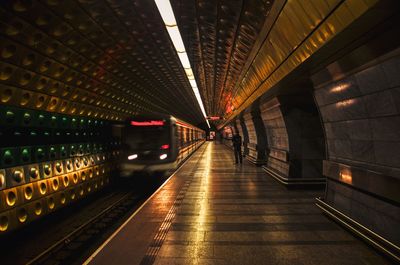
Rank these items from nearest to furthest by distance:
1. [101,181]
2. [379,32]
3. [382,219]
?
[379,32] → [382,219] → [101,181]

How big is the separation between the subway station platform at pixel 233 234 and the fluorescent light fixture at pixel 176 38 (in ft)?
15.9

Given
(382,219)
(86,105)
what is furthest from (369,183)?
(86,105)

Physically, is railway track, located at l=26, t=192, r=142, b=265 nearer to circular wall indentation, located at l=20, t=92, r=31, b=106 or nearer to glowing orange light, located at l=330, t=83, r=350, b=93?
circular wall indentation, located at l=20, t=92, r=31, b=106

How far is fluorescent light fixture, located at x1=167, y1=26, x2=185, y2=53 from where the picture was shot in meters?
7.75

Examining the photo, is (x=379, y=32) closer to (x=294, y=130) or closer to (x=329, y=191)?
(x=329, y=191)

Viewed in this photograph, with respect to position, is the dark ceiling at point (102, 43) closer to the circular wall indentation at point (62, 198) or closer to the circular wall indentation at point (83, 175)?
the circular wall indentation at point (83, 175)

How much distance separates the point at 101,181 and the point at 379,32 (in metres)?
11.3

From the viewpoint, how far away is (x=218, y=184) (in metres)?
10.3

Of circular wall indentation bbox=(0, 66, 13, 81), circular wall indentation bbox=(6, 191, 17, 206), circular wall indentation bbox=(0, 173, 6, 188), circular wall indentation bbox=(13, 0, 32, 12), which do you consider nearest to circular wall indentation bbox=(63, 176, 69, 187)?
circular wall indentation bbox=(6, 191, 17, 206)

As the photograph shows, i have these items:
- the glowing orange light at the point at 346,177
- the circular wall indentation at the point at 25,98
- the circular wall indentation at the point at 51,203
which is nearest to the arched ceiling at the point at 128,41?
the circular wall indentation at the point at 25,98

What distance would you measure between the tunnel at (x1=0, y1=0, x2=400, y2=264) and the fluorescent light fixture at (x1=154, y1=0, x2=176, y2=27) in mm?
46

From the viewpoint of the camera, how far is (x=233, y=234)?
17.0 feet

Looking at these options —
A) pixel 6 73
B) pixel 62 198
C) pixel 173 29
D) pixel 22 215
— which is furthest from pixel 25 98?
pixel 173 29

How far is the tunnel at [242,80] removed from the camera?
4.14 metres
